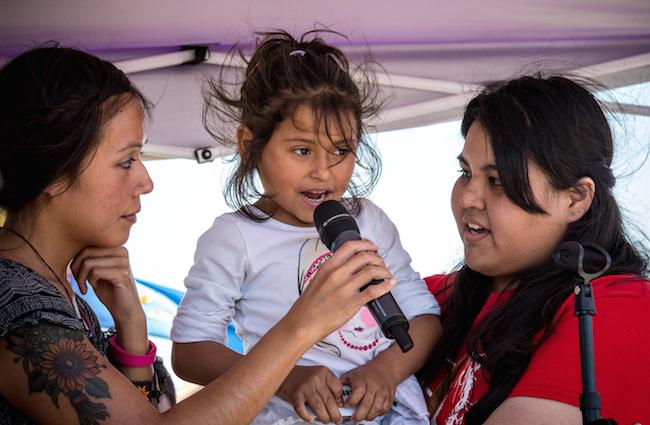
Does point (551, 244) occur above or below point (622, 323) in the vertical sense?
above

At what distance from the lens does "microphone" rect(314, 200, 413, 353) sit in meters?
1.86

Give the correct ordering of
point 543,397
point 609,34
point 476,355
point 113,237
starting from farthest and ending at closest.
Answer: point 609,34, point 476,355, point 113,237, point 543,397

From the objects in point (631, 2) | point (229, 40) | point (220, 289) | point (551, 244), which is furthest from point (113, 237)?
point (631, 2)

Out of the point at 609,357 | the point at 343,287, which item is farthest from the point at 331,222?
the point at 609,357

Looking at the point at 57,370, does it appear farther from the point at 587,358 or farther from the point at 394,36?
the point at 394,36

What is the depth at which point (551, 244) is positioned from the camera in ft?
8.29

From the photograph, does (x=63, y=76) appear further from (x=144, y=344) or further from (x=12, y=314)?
(x=144, y=344)

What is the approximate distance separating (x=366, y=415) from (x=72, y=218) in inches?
36.8

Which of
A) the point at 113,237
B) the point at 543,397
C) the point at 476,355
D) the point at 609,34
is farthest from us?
the point at 609,34

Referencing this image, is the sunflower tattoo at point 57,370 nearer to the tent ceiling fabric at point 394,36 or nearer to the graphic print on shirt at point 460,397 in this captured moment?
the graphic print on shirt at point 460,397

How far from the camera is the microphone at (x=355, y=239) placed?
1.86m

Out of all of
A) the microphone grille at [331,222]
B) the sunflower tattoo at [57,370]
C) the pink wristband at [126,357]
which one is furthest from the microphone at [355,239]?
the pink wristband at [126,357]

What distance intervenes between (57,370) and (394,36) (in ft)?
8.75

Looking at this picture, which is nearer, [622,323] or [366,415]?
[622,323]
